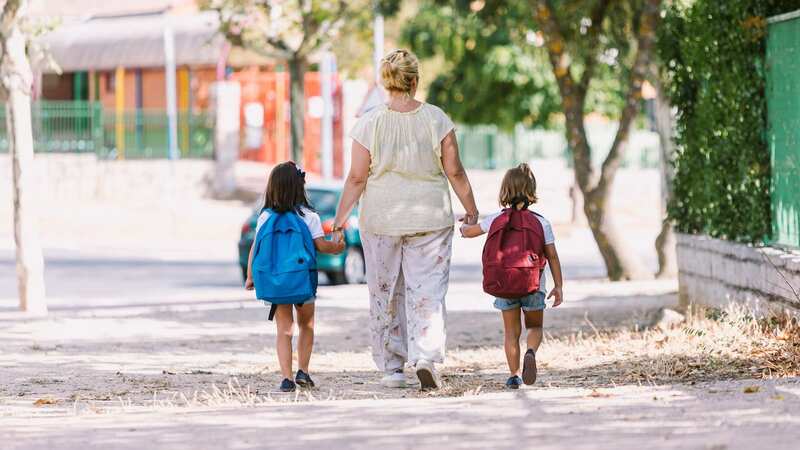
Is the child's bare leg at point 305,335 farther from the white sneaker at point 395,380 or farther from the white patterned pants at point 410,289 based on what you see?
the white sneaker at point 395,380

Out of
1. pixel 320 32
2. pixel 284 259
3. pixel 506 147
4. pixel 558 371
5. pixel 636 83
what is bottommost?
pixel 558 371

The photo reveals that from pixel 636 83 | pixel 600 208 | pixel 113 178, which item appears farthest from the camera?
pixel 113 178

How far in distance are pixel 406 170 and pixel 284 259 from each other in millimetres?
889

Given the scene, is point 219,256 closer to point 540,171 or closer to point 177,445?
point 540,171

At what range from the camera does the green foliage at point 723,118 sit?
39.7ft

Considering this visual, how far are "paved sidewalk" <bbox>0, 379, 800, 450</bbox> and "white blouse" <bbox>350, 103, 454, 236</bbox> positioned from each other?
4.56ft

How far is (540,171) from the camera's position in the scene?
148 feet

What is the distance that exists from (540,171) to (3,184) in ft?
48.1

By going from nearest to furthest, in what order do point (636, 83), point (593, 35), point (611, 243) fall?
1. point (636, 83)
2. point (611, 243)
3. point (593, 35)

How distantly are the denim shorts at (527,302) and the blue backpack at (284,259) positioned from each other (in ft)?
3.79

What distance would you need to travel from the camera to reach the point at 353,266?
2189 cm

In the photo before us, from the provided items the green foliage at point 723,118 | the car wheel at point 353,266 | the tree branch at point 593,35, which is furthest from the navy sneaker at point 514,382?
the car wheel at point 353,266

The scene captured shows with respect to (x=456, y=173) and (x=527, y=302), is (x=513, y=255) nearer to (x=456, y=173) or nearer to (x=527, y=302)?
(x=527, y=302)

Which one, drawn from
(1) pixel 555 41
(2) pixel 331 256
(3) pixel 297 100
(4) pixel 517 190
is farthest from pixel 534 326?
(3) pixel 297 100
